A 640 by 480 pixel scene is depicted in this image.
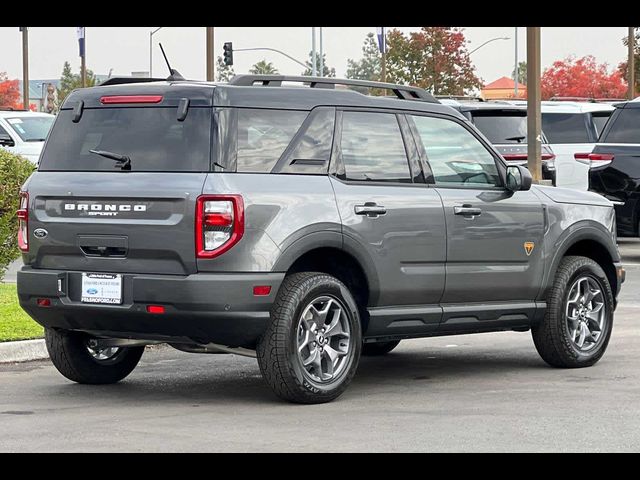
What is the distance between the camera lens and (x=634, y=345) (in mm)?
11344

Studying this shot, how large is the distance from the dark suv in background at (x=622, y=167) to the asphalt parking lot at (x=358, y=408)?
7.86 meters

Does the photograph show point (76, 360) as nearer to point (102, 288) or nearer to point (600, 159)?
point (102, 288)

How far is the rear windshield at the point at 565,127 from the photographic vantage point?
25484 mm

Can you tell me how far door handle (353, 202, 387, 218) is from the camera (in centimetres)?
877

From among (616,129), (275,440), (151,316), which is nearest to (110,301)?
(151,316)

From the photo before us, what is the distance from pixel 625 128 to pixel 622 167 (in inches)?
24.7

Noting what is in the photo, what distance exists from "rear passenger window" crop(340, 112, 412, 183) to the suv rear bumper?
1.05 meters

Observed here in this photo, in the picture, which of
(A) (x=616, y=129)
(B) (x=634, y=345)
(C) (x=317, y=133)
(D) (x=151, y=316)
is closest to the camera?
(D) (x=151, y=316)

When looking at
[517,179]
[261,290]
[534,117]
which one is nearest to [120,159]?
[261,290]

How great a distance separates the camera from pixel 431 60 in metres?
70.2

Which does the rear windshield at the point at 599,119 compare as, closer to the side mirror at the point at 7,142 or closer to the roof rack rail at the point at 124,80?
the side mirror at the point at 7,142

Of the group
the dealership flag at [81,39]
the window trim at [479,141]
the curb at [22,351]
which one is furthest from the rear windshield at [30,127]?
the dealership flag at [81,39]

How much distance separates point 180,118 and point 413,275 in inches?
71.3

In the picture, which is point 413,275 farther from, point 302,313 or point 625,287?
point 625,287
